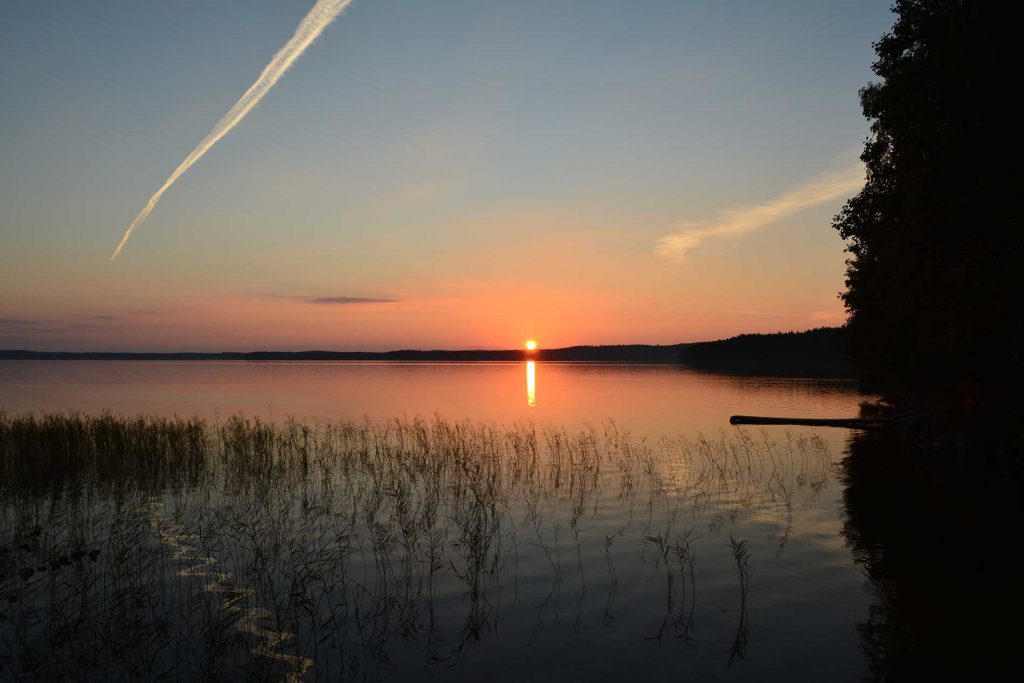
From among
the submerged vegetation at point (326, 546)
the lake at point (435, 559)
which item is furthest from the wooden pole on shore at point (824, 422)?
the submerged vegetation at point (326, 546)

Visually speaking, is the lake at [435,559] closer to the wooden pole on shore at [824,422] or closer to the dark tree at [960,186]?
the dark tree at [960,186]

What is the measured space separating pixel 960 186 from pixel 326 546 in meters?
21.2

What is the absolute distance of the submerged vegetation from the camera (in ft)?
36.7

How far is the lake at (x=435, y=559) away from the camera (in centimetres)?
1094

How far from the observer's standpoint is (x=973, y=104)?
68.9ft

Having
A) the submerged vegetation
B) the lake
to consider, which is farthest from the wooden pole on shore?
the submerged vegetation

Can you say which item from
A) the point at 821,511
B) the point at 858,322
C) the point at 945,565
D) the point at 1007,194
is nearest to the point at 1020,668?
the point at 945,565

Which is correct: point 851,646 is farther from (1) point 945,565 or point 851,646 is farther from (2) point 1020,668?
(1) point 945,565

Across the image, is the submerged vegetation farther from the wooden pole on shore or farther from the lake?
the wooden pole on shore

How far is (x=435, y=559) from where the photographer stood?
16000 mm

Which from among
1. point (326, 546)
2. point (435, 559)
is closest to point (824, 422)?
point (435, 559)

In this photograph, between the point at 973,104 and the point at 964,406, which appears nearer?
the point at 973,104

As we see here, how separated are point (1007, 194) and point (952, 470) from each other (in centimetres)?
1428

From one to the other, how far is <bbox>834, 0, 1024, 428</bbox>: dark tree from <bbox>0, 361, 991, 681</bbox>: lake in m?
7.14
